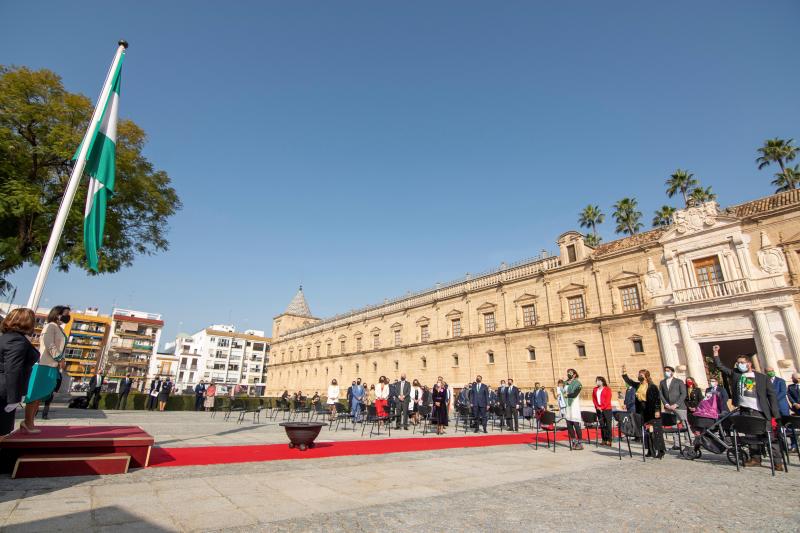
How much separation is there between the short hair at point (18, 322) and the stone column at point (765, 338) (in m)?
23.3

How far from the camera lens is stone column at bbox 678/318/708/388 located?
17.7 meters

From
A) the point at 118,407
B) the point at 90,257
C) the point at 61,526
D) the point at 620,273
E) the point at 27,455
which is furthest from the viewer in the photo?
the point at 620,273

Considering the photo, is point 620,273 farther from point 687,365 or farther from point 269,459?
point 269,459

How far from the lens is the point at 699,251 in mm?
18859

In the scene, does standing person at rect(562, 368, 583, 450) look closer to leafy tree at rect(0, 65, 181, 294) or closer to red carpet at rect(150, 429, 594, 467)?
red carpet at rect(150, 429, 594, 467)

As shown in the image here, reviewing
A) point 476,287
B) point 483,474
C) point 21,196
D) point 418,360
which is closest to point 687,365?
point 476,287

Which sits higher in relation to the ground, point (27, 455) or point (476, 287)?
point (476, 287)

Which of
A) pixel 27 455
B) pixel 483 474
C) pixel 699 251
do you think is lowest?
pixel 483 474

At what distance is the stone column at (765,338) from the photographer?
15953 millimetres

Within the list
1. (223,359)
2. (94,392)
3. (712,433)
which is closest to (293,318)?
(223,359)

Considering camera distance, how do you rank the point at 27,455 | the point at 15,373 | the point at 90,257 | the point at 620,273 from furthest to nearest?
the point at 620,273 → the point at 90,257 → the point at 27,455 → the point at 15,373

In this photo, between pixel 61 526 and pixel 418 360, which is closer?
pixel 61 526

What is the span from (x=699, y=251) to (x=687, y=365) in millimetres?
5674

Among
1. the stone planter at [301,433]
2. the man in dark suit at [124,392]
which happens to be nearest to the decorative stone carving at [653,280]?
the stone planter at [301,433]
